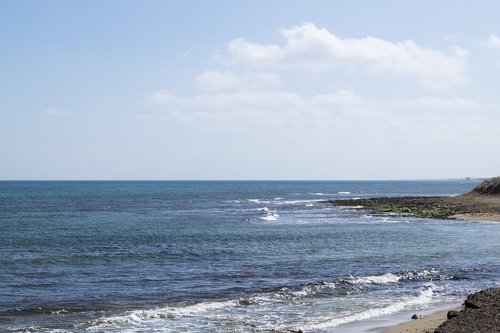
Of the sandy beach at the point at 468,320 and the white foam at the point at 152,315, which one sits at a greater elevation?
the sandy beach at the point at 468,320

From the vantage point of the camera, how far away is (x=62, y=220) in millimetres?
61219

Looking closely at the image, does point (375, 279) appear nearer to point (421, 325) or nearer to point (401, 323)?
point (401, 323)

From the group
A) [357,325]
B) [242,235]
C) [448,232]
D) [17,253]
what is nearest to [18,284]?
[17,253]

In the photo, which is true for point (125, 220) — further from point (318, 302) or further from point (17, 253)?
point (318, 302)

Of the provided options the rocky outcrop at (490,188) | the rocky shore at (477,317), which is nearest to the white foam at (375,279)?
the rocky shore at (477,317)

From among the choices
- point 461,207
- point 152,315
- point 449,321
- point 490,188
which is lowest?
point 152,315

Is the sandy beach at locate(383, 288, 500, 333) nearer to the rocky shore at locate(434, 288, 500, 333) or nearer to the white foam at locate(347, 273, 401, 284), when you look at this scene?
the rocky shore at locate(434, 288, 500, 333)

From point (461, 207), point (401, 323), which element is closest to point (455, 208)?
point (461, 207)

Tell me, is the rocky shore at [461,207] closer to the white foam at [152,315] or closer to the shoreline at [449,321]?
the shoreline at [449,321]

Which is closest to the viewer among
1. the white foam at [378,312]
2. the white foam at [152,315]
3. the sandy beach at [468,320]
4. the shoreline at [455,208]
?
the sandy beach at [468,320]

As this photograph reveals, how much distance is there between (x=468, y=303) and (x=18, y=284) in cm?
Result: 1798

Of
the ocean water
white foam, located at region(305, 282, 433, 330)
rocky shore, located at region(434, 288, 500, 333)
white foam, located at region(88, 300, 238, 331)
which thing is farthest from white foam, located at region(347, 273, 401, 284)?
rocky shore, located at region(434, 288, 500, 333)

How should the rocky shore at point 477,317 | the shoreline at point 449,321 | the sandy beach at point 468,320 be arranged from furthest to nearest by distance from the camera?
the shoreline at point 449,321
the sandy beach at point 468,320
the rocky shore at point 477,317

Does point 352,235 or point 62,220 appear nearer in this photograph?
point 352,235
